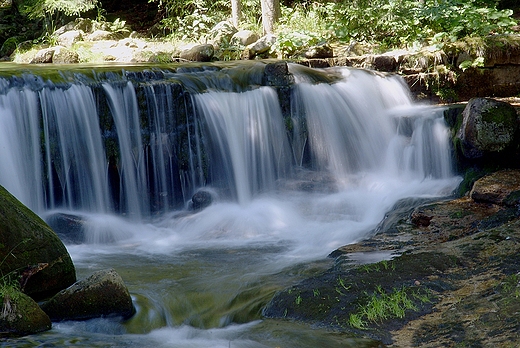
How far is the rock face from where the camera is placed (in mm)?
4535

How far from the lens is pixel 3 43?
17.7 meters

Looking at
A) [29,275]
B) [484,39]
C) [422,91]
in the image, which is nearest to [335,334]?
[29,275]

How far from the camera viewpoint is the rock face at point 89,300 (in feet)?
14.9

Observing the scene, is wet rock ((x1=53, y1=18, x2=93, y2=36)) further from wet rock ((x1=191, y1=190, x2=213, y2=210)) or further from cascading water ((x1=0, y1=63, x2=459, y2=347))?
wet rock ((x1=191, y1=190, x2=213, y2=210))

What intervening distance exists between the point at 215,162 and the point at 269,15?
672 cm

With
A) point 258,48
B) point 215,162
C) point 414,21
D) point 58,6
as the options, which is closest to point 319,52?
point 258,48

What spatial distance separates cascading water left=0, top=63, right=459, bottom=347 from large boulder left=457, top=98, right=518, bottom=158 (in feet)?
2.05

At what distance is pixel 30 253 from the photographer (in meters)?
4.91

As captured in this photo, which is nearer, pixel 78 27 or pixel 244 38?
pixel 244 38

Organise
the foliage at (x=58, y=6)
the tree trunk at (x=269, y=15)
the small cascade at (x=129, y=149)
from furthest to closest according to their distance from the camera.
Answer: the foliage at (x=58, y=6) → the tree trunk at (x=269, y=15) → the small cascade at (x=129, y=149)

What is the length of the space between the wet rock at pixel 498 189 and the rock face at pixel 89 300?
4216 mm

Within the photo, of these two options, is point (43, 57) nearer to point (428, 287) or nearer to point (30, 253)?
point (30, 253)

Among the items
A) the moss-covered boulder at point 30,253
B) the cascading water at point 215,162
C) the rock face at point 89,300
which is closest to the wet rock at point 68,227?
the cascading water at point 215,162

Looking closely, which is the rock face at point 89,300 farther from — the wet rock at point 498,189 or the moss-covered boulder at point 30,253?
the wet rock at point 498,189
